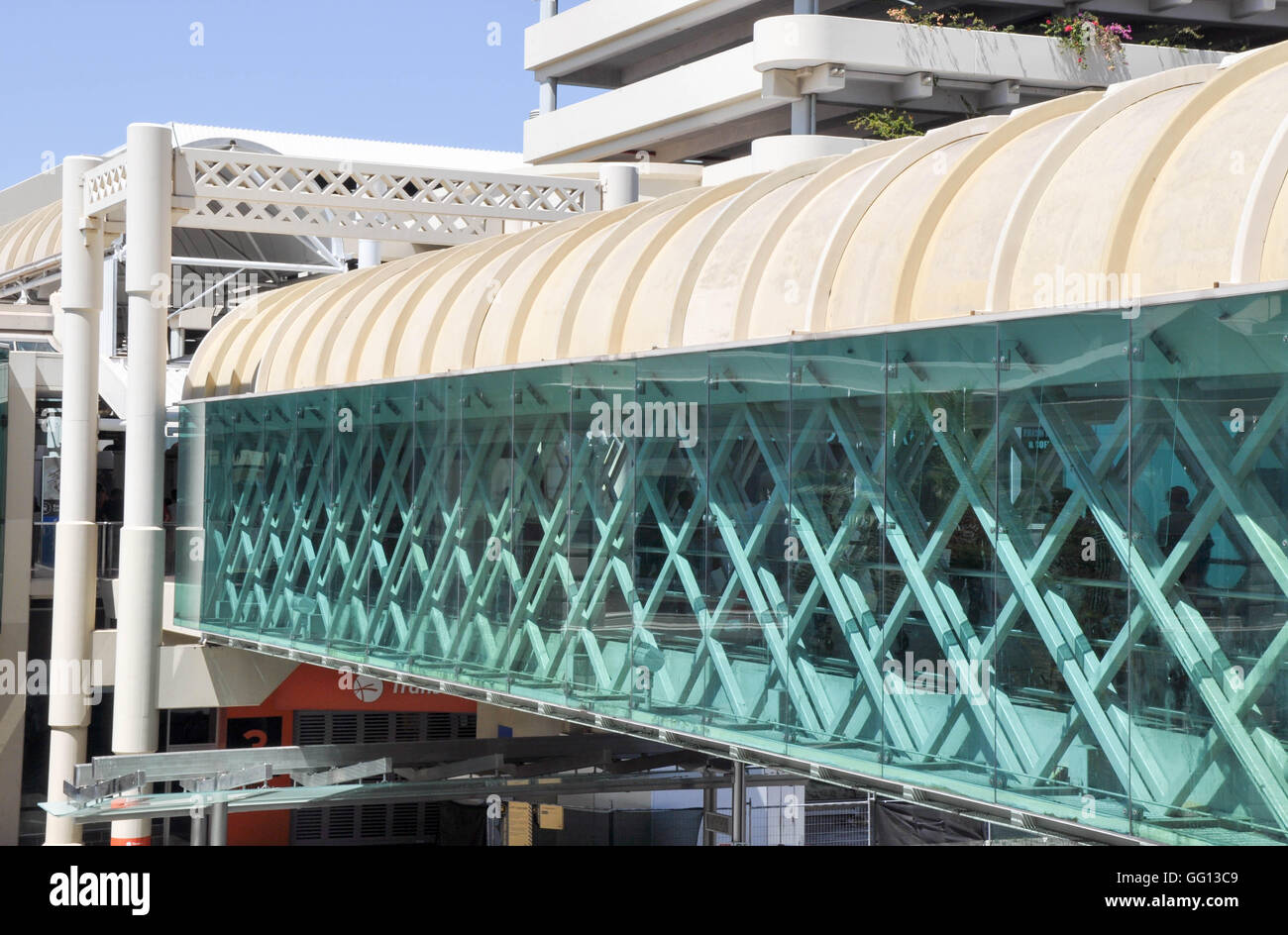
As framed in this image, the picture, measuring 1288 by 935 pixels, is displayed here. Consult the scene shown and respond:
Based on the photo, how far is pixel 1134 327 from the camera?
687cm

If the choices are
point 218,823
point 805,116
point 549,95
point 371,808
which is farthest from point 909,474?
point 549,95

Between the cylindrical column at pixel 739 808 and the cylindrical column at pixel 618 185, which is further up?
the cylindrical column at pixel 618 185

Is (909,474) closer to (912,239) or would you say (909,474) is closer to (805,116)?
(912,239)

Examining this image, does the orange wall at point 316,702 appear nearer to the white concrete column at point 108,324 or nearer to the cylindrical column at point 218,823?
the cylindrical column at point 218,823

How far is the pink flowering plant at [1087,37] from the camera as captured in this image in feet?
117

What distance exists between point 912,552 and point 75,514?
13.4m

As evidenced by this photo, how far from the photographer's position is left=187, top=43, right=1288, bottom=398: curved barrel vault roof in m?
7.63

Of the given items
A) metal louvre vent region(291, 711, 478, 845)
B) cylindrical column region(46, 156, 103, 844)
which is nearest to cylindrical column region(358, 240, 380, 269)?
cylindrical column region(46, 156, 103, 844)

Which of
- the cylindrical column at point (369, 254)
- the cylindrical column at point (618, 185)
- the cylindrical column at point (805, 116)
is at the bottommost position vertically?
the cylindrical column at point (369, 254)

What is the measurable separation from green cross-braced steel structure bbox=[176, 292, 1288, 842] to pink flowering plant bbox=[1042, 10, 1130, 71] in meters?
26.8

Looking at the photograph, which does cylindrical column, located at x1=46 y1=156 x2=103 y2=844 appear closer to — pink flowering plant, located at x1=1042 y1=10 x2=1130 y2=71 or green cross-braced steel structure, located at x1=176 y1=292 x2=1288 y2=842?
green cross-braced steel structure, located at x1=176 y1=292 x2=1288 y2=842

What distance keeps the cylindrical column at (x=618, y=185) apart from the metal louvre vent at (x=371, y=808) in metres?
8.98

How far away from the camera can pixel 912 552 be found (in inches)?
320

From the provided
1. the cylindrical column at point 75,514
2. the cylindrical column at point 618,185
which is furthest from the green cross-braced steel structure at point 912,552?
the cylindrical column at point 618,185
